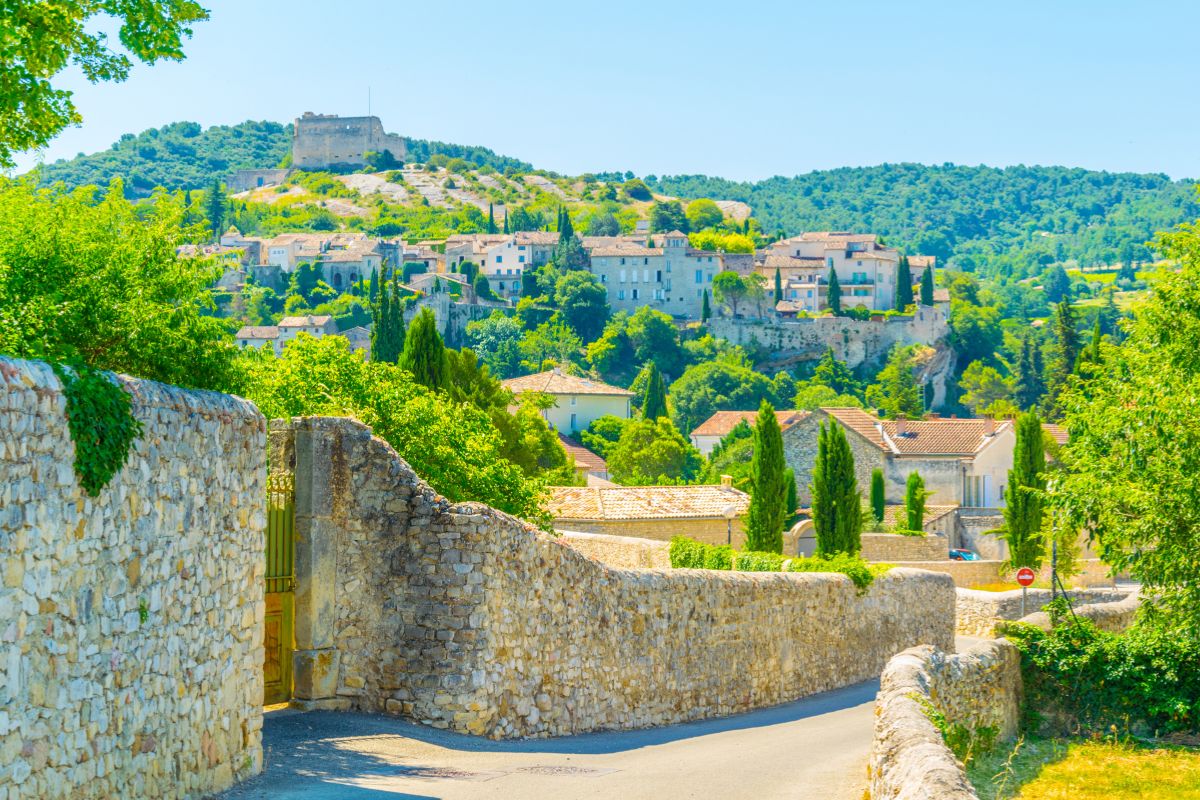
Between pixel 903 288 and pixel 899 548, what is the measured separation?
124 m

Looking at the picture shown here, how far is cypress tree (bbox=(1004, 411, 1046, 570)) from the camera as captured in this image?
54.8 m

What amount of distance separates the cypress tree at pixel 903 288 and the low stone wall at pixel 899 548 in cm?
11922

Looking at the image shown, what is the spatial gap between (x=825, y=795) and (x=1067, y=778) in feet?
18.9

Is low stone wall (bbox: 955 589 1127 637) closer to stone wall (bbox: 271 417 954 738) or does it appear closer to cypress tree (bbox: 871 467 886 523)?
stone wall (bbox: 271 417 954 738)

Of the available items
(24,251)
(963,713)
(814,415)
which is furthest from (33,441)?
(814,415)

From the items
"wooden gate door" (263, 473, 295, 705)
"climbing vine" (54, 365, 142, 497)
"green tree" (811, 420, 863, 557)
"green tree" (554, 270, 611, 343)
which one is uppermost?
"green tree" (554, 270, 611, 343)

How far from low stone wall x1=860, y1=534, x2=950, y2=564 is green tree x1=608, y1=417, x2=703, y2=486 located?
137 feet

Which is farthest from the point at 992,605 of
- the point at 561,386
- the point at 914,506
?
the point at 561,386

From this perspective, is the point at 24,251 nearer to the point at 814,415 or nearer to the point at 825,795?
the point at 825,795

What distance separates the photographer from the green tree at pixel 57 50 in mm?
12156

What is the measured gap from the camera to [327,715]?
1473 cm

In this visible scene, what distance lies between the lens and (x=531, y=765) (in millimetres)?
13789

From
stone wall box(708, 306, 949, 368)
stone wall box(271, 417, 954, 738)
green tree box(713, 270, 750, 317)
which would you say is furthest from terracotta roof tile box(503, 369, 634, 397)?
stone wall box(271, 417, 954, 738)

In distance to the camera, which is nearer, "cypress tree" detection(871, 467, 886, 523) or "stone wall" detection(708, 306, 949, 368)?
"cypress tree" detection(871, 467, 886, 523)
